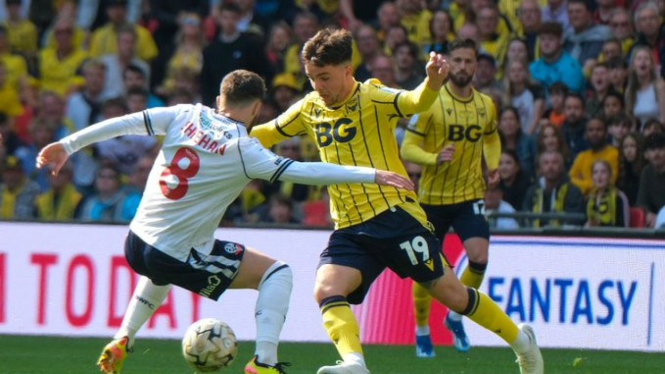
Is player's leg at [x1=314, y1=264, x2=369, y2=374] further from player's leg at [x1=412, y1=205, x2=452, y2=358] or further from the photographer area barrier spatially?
the photographer area barrier

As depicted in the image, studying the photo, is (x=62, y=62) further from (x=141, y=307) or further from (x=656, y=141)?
(x=141, y=307)

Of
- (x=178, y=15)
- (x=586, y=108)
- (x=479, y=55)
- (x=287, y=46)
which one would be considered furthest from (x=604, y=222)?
(x=178, y=15)

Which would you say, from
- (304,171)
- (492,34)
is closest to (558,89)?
(492,34)

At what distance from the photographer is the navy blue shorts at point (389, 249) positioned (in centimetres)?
795

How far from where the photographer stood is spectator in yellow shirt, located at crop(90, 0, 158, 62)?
1675cm

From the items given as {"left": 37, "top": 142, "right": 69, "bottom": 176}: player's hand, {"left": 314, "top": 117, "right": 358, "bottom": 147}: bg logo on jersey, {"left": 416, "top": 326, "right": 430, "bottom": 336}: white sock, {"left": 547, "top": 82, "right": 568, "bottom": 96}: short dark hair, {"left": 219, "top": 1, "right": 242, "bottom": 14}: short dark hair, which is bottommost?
{"left": 416, "top": 326, "right": 430, "bottom": 336}: white sock

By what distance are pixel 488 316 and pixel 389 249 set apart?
734 millimetres

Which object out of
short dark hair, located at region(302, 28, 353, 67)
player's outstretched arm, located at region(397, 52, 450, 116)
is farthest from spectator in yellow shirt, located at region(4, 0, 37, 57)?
player's outstretched arm, located at region(397, 52, 450, 116)


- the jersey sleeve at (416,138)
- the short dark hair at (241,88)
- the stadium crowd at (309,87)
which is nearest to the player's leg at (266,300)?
the short dark hair at (241,88)

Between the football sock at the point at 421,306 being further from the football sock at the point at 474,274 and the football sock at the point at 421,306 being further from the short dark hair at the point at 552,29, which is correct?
the short dark hair at the point at 552,29

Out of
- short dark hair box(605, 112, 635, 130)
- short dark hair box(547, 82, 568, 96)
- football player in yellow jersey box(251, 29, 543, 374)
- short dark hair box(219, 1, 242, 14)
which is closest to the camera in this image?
football player in yellow jersey box(251, 29, 543, 374)

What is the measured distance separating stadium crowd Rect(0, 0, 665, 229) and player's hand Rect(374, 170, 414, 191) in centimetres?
550

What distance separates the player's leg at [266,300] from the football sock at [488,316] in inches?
42.2

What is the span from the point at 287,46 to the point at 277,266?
814cm
